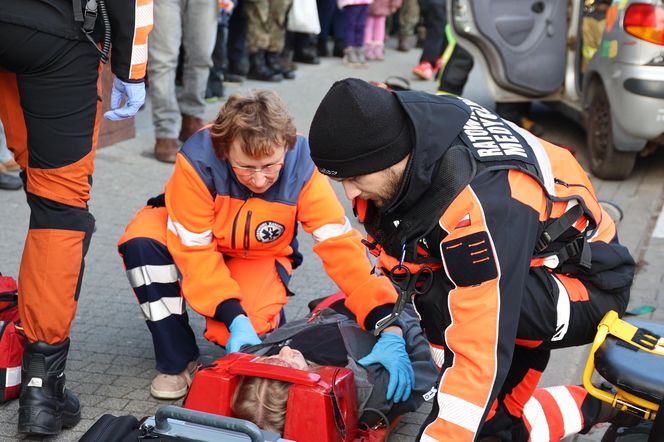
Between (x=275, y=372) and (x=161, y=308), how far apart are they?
0.83 metres

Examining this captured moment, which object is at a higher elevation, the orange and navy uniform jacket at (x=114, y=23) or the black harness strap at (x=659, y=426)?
the orange and navy uniform jacket at (x=114, y=23)

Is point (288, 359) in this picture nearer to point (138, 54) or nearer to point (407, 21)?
point (138, 54)

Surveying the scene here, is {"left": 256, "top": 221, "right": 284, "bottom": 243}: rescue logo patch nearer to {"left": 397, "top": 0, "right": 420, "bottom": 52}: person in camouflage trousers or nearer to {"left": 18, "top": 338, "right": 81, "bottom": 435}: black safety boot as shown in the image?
{"left": 18, "top": 338, "right": 81, "bottom": 435}: black safety boot


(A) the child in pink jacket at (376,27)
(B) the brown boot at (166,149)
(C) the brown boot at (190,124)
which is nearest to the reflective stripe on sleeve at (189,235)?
(B) the brown boot at (166,149)

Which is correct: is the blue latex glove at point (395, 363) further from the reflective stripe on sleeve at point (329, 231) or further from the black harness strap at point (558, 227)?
the black harness strap at point (558, 227)

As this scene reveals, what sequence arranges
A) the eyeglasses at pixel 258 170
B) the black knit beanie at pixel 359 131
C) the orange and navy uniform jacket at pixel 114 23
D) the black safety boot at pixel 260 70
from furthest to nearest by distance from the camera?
the black safety boot at pixel 260 70 → the eyeglasses at pixel 258 170 → the orange and navy uniform jacket at pixel 114 23 → the black knit beanie at pixel 359 131

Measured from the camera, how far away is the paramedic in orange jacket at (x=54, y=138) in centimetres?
292

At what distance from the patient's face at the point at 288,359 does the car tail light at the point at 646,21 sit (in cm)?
387

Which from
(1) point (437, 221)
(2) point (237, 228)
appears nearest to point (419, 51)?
(2) point (237, 228)

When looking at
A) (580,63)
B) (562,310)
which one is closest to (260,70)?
(580,63)

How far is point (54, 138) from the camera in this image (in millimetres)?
2982

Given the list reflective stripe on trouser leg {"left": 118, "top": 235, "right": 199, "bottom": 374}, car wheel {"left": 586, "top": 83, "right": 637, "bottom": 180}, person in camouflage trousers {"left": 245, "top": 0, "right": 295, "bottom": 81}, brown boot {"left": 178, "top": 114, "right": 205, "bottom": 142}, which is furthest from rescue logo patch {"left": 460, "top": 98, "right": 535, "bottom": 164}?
person in camouflage trousers {"left": 245, "top": 0, "right": 295, "bottom": 81}

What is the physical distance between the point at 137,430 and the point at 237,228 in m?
1.13

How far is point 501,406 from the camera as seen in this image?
310cm
